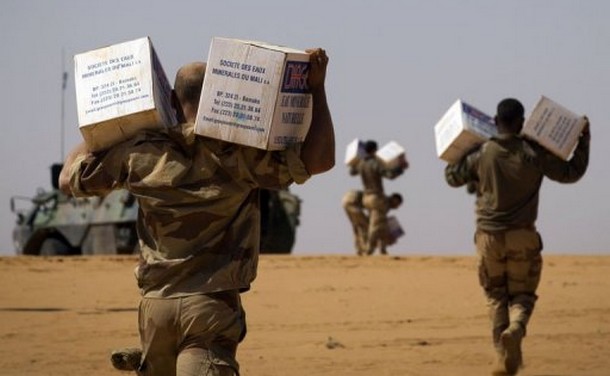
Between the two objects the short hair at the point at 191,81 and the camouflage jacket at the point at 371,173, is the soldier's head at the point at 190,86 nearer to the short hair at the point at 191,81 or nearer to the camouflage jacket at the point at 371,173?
the short hair at the point at 191,81

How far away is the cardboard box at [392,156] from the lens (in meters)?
25.0

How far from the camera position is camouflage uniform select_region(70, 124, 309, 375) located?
5605 mm

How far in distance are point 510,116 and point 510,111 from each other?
3 centimetres

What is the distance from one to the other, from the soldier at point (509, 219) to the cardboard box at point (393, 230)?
51.1 feet

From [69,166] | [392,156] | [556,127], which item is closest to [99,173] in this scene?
[69,166]

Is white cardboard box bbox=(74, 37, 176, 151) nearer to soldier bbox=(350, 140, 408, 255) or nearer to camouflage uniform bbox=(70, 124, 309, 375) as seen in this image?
camouflage uniform bbox=(70, 124, 309, 375)

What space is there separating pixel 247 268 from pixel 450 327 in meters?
8.59

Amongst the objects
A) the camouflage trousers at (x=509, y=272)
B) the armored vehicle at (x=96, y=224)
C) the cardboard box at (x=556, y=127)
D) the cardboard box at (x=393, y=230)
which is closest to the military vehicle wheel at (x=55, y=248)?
the armored vehicle at (x=96, y=224)

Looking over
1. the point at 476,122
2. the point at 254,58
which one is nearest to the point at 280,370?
the point at 476,122

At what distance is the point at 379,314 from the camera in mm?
15273

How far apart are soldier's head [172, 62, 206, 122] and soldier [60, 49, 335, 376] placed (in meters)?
0.13

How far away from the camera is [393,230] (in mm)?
25906

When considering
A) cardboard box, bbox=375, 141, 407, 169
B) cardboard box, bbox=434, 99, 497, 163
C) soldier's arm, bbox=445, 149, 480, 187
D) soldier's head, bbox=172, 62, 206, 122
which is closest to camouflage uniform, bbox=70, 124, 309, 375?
soldier's head, bbox=172, 62, 206, 122

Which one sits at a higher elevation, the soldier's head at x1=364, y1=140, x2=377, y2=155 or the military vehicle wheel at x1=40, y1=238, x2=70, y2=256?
the soldier's head at x1=364, y1=140, x2=377, y2=155
